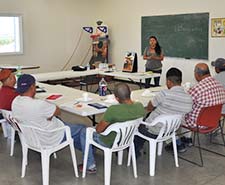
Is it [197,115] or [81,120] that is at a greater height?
[197,115]

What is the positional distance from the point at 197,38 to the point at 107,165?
5.21 metres

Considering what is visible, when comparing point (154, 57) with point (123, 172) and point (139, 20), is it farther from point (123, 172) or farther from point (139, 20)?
point (123, 172)

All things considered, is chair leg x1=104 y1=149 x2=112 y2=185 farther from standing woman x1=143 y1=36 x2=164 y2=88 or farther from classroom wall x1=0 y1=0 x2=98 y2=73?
classroom wall x1=0 y1=0 x2=98 y2=73

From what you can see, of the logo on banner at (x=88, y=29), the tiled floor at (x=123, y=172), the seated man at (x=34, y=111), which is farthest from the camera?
the logo on banner at (x=88, y=29)

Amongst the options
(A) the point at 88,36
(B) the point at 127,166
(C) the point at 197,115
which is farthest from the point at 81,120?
(A) the point at 88,36

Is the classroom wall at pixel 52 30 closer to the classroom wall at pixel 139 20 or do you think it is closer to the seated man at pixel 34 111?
the classroom wall at pixel 139 20

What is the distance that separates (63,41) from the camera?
9633 millimetres

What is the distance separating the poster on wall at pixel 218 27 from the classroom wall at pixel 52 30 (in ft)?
12.5

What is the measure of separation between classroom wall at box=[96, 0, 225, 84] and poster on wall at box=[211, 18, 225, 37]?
0.27 ft

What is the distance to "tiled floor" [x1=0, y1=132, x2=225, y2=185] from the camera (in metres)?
3.48

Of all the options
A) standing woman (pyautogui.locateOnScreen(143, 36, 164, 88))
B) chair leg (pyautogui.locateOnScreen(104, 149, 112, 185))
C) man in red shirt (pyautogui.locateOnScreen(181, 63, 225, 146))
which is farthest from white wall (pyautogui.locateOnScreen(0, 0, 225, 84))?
chair leg (pyautogui.locateOnScreen(104, 149, 112, 185))

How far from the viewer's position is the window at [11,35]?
8.59 m

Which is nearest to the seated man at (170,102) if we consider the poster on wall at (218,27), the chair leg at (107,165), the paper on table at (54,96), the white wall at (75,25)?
the chair leg at (107,165)

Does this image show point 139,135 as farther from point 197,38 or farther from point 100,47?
point 100,47
